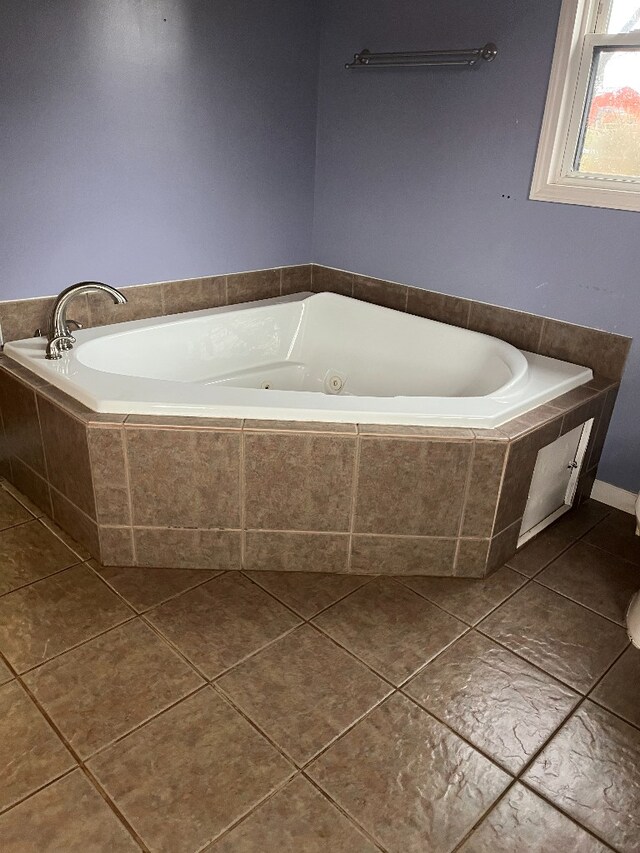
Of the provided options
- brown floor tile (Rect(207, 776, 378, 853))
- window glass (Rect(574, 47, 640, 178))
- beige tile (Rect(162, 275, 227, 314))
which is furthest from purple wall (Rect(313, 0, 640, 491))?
brown floor tile (Rect(207, 776, 378, 853))

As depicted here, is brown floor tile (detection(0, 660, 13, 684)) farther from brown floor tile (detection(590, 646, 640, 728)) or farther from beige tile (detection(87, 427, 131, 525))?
brown floor tile (detection(590, 646, 640, 728))

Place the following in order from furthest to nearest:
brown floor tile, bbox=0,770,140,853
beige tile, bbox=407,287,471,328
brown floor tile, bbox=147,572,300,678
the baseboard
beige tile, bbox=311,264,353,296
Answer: beige tile, bbox=311,264,353,296 → beige tile, bbox=407,287,471,328 → the baseboard → brown floor tile, bbox=147,572,300,678 → brown floor tile, bbox=0,770,140,853

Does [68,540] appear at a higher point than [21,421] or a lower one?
lower

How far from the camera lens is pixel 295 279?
314 cm

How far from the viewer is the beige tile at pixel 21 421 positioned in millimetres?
2082

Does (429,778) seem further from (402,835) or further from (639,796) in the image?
(639,796)

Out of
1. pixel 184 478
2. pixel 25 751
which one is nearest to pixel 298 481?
pixel 184 478

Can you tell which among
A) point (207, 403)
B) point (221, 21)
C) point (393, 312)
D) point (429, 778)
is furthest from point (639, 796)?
point (221, 21)

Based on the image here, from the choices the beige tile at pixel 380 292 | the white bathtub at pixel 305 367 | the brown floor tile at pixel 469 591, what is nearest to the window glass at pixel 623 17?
the white bathtub at pixel 305 367

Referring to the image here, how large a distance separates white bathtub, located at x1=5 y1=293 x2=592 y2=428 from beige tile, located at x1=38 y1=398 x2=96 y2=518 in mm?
78

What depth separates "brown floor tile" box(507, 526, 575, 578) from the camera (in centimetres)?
210

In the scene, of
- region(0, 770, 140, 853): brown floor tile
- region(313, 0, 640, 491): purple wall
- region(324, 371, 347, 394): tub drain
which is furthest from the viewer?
region(324, 371, 347, 394): tub drain

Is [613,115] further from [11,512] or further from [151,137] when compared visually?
[11,512]

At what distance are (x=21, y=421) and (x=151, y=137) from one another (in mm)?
1155
